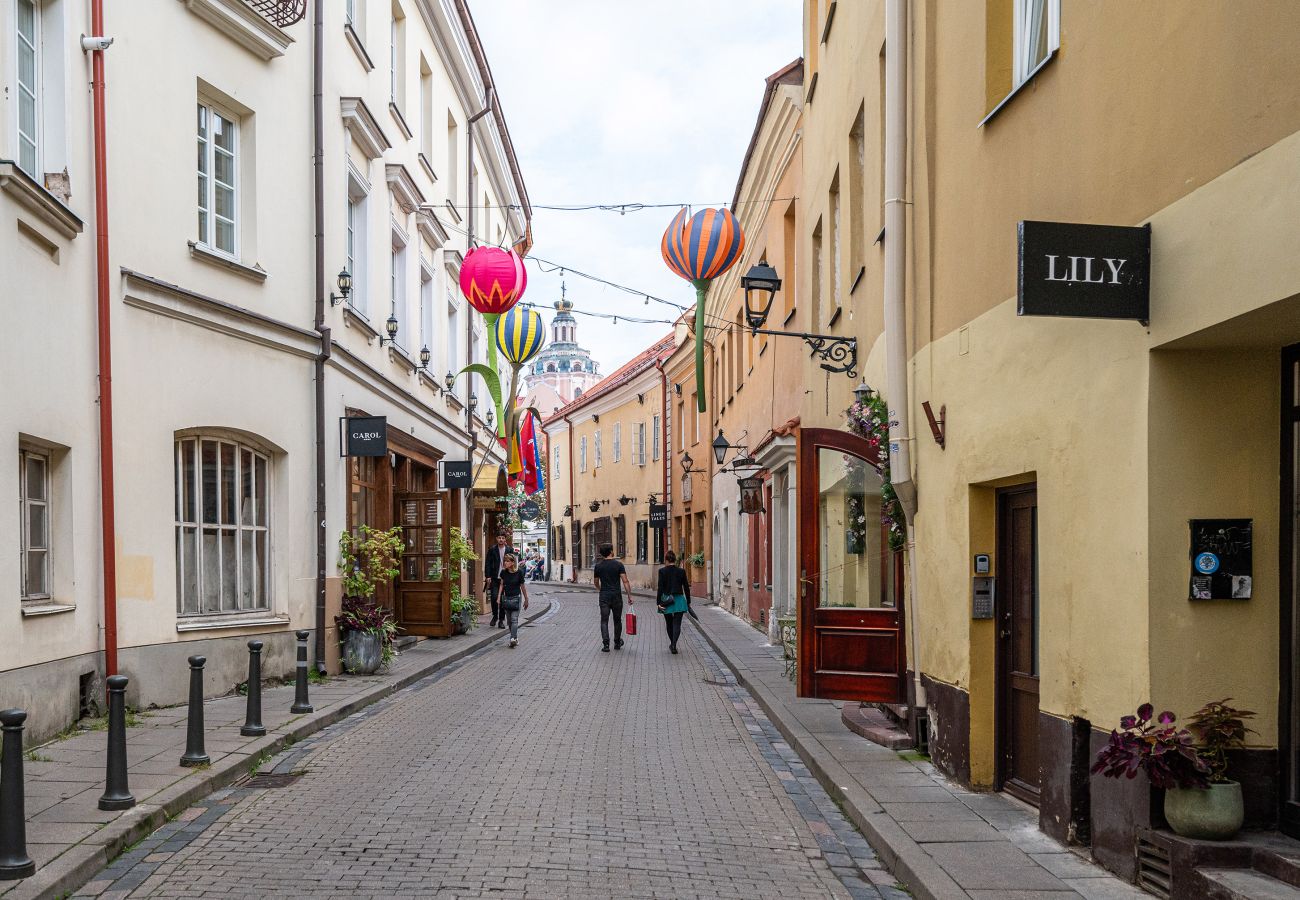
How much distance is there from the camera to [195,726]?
8.29 meters

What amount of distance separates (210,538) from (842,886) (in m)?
8.30

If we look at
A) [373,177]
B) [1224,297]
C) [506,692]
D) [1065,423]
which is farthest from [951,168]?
[373,177]

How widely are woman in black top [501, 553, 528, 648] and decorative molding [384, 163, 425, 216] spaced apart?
5.77 meters

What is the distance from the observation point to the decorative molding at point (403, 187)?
1756cm

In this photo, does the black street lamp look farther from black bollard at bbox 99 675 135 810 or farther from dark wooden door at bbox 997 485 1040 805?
black bollard at bbox 99 675 135 810

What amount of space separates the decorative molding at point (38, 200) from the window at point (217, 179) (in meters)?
2.37

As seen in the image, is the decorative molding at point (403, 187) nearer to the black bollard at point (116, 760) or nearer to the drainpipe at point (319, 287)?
the drainpipe at point (319, 287)

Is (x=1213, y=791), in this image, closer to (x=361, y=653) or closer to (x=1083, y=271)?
(x=1083, y=271)

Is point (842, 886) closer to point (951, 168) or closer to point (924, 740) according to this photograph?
point (924, 740)

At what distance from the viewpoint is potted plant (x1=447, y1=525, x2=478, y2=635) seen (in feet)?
62.5

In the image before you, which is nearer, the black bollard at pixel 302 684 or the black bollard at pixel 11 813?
the black bollard at pixel 11 813

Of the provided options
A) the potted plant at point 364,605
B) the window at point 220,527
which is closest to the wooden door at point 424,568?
the potted plant at point 364,605

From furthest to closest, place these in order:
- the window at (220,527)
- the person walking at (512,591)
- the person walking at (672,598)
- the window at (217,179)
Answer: the person walking at (512,591) → the person walking at (672,598) → the window at (217,179) → the window at (220,527)

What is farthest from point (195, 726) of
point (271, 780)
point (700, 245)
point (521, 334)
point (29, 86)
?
point (521, 334)
